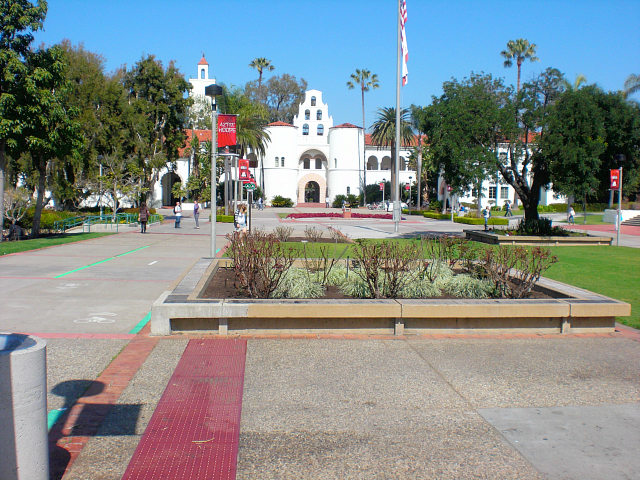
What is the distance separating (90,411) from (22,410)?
64.5 inches

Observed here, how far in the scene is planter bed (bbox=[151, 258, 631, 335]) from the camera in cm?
677

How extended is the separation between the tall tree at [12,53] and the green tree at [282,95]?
6921cm

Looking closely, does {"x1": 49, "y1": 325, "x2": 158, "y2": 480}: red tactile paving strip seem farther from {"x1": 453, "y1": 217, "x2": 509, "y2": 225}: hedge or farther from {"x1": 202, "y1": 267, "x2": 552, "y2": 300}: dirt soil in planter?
{"x1": 453, "y1": 217, "x2": 509, "y2": 225}: hedge

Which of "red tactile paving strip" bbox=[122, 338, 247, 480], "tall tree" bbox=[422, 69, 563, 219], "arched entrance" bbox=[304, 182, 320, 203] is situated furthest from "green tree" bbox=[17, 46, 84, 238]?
"arched entrance" bbox=[304, 182, 320, 203]

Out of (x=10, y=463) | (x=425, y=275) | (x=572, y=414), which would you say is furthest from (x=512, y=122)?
(x=10, y=463)

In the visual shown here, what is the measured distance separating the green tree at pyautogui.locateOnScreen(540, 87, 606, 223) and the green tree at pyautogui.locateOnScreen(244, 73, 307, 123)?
244ft

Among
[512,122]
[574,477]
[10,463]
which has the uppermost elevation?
[512,122]

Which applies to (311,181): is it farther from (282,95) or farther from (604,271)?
(604,271)

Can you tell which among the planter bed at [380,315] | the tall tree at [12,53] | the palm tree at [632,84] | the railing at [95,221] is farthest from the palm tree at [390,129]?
the planter bed at [380,315]

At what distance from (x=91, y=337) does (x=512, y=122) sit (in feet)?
56.3

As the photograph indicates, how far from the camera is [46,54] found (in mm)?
21359

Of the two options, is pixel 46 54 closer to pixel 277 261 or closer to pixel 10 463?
pixel 277 261

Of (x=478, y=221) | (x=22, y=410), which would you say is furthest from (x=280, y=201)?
(x=22, y=410)

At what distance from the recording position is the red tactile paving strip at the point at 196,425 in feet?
11.9
